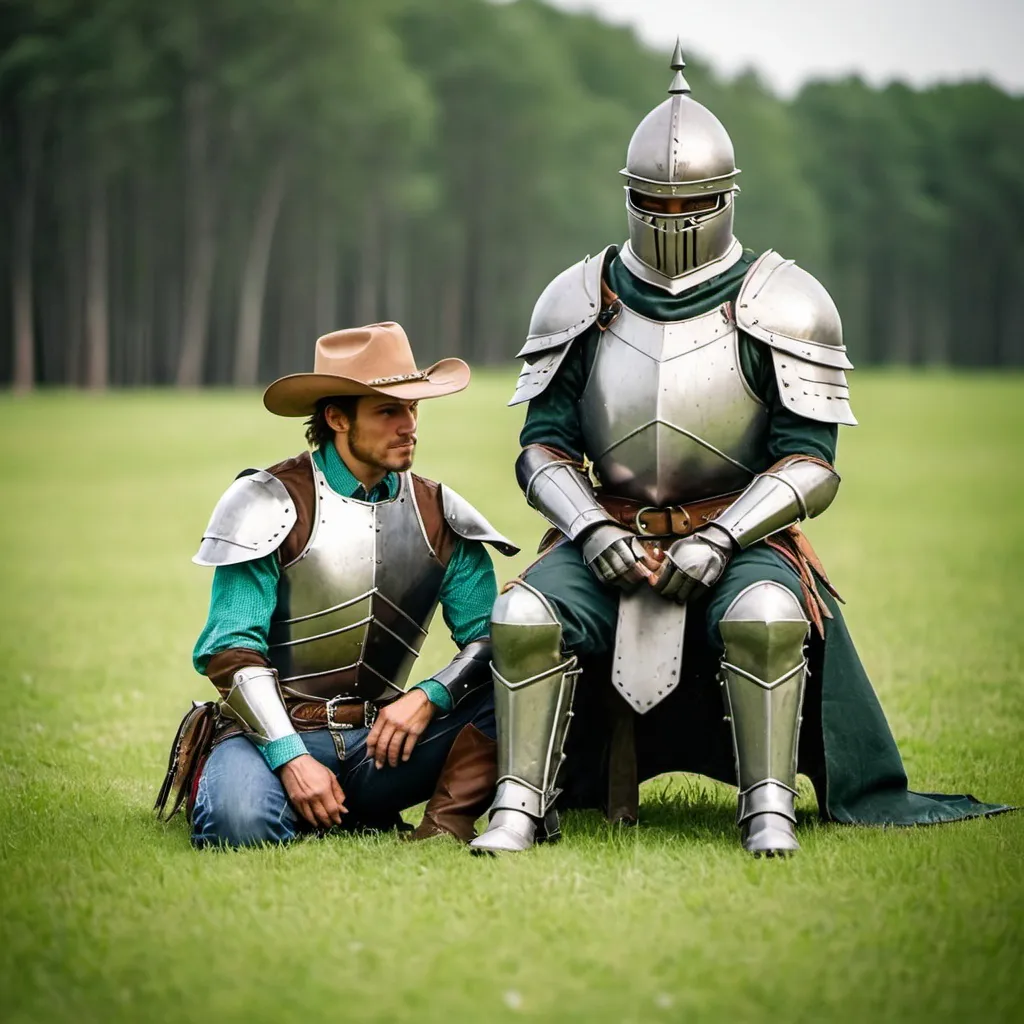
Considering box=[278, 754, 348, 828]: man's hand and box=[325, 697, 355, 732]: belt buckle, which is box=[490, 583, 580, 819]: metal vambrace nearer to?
box=[278, 754, 348, 828]: man's hand

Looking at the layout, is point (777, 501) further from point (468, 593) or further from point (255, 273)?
point (255, 273)

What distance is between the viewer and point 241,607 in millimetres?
5027

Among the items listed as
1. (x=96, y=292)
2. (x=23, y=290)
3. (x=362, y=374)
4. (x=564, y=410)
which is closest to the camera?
(x=362, y=374)

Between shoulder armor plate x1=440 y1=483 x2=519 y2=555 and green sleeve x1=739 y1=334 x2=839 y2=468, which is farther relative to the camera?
shoulder armor plate x1=440 y1=483 x2=519 y2=555

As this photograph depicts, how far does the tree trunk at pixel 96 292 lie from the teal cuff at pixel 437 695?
107 feet

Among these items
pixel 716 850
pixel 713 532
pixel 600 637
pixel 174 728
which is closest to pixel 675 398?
pixel 713 532

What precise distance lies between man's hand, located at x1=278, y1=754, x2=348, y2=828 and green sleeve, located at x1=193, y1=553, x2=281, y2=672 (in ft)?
1.23

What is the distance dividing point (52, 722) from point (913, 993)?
191 inches

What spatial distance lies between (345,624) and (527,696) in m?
0.69

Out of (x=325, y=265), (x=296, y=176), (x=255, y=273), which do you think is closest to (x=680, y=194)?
(x=255, y=273)

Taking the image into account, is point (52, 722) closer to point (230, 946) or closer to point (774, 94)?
point (230, 946)

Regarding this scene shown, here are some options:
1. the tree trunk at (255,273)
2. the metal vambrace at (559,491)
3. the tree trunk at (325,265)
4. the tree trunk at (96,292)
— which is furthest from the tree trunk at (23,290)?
the metal vambrace at (559,491)

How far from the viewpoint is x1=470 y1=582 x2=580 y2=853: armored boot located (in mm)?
4797

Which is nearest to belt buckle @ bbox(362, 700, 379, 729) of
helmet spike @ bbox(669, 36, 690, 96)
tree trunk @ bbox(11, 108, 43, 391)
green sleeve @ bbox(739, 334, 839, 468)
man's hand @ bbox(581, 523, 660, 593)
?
man's hand @ bbox(581, 523, 660, 593)
